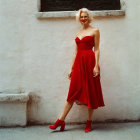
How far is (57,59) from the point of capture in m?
3.92

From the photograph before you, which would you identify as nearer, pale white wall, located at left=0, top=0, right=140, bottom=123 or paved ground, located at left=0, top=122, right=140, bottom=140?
paved ground, located at left=0, top=122, right=140, bottom=140

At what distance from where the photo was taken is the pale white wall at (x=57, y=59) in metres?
3.89

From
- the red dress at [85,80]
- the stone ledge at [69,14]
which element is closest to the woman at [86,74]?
the red dress at [85,80]

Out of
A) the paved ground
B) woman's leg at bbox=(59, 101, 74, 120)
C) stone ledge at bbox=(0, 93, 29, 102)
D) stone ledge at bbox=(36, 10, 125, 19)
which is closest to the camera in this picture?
the paved ground

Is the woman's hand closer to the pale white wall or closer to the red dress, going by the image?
the red dress

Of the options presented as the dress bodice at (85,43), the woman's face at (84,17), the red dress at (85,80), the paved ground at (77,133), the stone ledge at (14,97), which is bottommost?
the paved ground at (77,133)

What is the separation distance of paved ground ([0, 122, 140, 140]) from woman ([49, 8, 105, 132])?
5.8 inches

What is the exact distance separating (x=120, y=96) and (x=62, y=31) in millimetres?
1654

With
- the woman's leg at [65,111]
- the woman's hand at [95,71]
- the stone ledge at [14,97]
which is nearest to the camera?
the woman's hand at [95,71]

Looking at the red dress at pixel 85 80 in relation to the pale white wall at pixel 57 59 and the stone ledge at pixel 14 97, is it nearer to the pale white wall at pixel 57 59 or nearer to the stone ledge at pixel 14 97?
the pale white wall at pixel 57 59

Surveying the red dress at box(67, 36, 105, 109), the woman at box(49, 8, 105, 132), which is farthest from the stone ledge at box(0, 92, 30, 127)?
the red dress at box(67, 36, 105, 109)

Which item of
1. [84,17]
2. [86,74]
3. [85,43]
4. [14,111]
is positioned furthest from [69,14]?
[14,111]

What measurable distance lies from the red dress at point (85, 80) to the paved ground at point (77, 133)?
0.45m

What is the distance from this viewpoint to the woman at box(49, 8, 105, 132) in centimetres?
336
